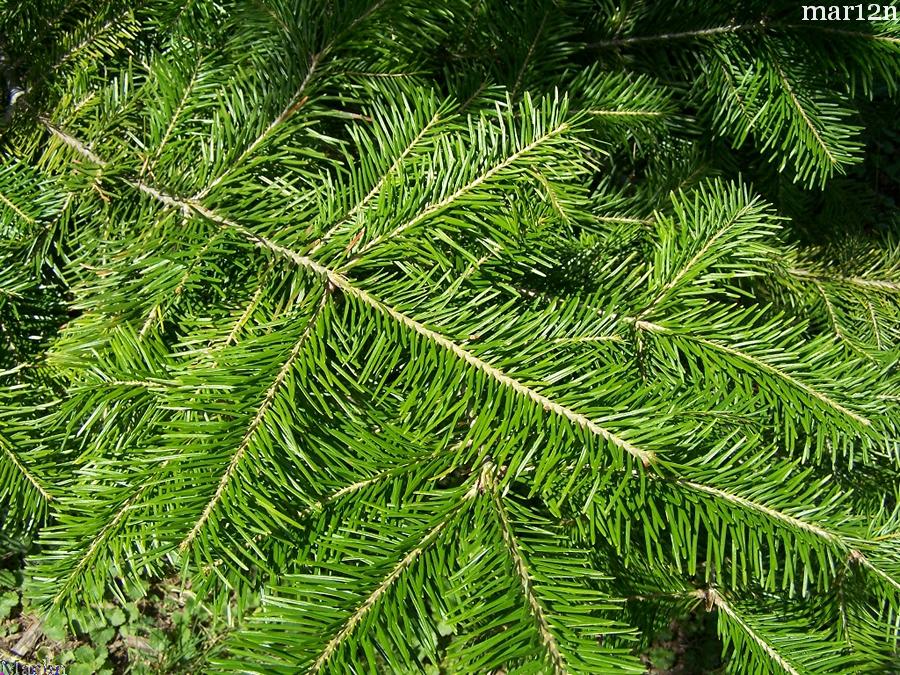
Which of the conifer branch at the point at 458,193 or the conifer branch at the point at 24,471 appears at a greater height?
the conifer branch at the point at 458,193

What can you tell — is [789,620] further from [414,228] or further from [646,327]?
[414,228]

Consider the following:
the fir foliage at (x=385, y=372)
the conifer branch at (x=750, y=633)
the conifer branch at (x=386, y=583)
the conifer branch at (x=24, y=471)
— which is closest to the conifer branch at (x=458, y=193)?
the fir foliage at (x=385, y=372)

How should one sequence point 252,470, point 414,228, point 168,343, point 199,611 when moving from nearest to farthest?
point 252,470 < point 414,228 < point 168,343 < point 199,611

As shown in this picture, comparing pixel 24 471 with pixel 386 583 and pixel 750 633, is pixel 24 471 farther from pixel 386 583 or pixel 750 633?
pixel 750 633

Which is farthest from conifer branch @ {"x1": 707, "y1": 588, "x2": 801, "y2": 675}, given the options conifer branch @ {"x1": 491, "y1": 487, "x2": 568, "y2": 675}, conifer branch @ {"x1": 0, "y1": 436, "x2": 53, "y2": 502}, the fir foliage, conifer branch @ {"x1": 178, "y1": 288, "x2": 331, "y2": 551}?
conifer branch @ {"x1": 0, "y1": 436, "x2": 53, "y2": 502}

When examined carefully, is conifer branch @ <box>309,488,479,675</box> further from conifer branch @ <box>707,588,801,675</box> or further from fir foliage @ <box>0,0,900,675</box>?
conifer branch @ <box>707,588,801,675</box>

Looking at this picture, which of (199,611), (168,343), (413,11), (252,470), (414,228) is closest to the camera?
(252,470)

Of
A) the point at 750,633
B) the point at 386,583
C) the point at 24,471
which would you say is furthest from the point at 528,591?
the point at 24,471

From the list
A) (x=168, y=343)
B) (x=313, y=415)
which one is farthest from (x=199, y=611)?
(x=313, y=415)

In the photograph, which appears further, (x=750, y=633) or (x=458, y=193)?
(x=750, y=633)

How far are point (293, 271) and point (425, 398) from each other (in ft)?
0.76

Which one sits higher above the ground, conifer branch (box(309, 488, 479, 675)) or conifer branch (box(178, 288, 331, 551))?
conifer branch (box(178, 288, 331, 551))

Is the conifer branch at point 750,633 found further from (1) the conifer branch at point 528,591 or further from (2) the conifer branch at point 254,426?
(2) the conifer branch at point 254,426

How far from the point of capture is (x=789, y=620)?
952 mm
